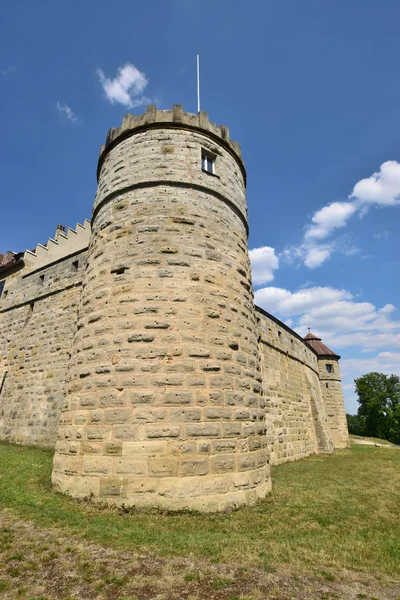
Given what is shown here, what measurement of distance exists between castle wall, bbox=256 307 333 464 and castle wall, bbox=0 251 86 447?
766cm

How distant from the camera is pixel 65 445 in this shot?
5.55 m

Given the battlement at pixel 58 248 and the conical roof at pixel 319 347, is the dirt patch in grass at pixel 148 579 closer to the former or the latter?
the battlement at pixel 58 248

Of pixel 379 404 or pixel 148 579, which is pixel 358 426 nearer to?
pixel 379 404

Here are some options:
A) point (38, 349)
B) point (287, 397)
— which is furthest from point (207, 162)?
point (287, 397)

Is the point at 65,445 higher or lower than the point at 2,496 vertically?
higher

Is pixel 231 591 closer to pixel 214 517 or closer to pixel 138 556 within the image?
pixel 138 556

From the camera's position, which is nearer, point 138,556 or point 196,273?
point 138,556

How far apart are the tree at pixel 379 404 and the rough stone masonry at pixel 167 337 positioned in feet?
168

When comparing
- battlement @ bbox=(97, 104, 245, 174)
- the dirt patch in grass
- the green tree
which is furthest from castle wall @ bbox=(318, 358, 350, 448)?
the green tree

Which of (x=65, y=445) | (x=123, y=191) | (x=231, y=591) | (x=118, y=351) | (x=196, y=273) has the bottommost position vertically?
(x=231, y=591)

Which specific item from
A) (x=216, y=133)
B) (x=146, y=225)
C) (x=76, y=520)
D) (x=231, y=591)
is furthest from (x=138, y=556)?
(x=216, y=133)

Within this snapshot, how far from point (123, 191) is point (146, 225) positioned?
1.30 m

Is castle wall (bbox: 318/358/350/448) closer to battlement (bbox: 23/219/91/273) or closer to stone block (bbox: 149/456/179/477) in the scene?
battlement (bbox: 23/219/91/273)

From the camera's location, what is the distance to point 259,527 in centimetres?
420
